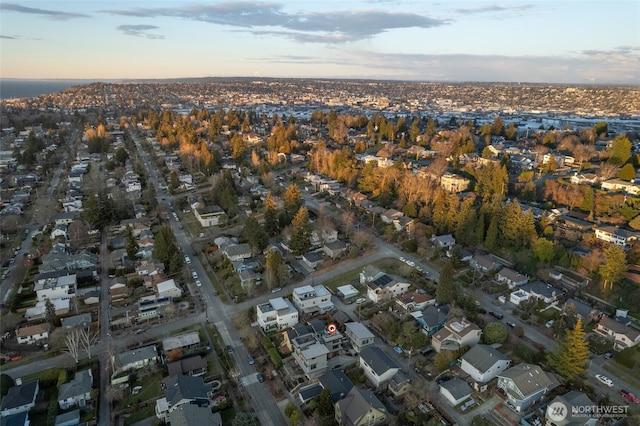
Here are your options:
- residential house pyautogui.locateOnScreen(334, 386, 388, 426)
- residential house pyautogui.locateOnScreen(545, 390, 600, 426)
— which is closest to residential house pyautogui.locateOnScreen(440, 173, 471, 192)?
residential house pyautogui.locateOnScreen(545, 390, 600, 426)

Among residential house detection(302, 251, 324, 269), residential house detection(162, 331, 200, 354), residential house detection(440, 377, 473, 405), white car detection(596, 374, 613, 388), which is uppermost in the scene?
residential house detection(302, 251, 324, 269)

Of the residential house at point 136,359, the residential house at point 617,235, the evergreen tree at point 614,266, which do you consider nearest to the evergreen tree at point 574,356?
the evergreen tree at point 614,266

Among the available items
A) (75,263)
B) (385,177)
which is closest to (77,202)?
(75,263)

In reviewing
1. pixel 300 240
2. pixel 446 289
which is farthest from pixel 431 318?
pixel 300 240

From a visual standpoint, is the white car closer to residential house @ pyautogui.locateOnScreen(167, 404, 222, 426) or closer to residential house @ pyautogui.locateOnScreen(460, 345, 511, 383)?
residential house @ pyautogui.locateOnScreen(460, 345, 511, 383)

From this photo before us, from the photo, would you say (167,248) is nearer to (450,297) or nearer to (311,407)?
(311,407)

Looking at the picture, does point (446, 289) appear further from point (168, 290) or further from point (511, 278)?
point (168, 290)
